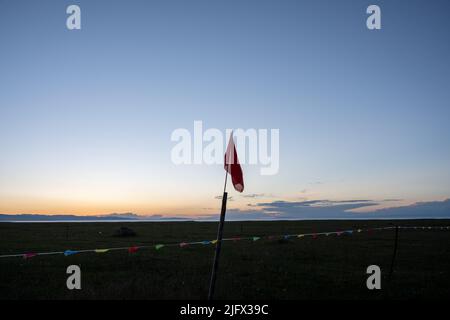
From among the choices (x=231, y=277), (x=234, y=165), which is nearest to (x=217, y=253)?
(x=234, y=165)

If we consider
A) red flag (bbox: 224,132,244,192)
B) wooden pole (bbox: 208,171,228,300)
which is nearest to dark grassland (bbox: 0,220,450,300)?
wooden pole (bbox: 208,171,228,300)

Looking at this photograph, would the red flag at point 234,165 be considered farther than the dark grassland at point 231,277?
No

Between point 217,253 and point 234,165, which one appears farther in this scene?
point 234,165

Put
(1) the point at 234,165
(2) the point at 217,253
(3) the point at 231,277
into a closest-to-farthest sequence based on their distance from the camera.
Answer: (2) the point at 217,253 → (1) the point at 234,165 → (3) the point at 231,277

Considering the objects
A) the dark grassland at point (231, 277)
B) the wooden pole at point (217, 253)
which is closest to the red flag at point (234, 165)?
the wooden pole at point (217, 253)

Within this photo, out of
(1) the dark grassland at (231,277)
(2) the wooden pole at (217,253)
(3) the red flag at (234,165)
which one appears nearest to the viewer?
(2) the wooden pole at (217,253)

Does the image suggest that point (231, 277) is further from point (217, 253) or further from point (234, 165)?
point (234, 165)

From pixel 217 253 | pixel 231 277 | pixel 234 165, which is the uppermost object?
pixel 234 165

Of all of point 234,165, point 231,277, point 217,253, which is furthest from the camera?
point 231,277

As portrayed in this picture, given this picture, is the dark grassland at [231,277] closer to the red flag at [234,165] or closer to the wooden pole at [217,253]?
the wooden pole at [217,253]

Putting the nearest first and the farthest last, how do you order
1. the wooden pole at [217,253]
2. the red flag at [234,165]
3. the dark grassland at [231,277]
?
1. the wooden pole at [217,253]
2. the red flag at [234,165]
3. the dark grassland at [231,277]

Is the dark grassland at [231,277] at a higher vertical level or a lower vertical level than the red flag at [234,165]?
lower

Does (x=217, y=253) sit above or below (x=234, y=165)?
below

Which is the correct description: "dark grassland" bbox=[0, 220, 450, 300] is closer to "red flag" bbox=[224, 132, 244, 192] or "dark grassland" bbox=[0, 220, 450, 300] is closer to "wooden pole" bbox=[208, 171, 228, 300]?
"wooden pole" bbox=[208, 171, 228, 300]
